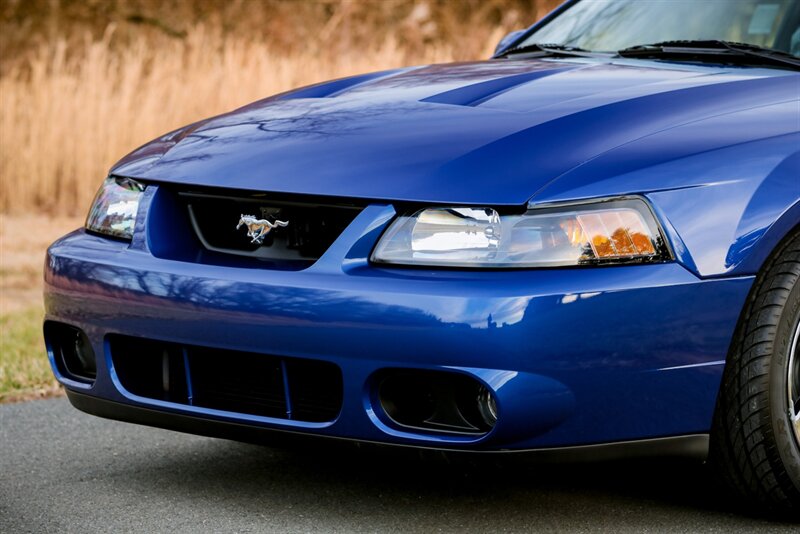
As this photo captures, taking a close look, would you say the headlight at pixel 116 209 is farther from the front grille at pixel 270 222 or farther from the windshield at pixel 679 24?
the windshield at pixel 679 24

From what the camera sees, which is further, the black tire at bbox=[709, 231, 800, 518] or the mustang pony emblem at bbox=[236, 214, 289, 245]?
the mustang pony emblem at bbox=[236, 214, 289, 245]

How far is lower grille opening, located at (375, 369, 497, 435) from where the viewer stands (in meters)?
2.88

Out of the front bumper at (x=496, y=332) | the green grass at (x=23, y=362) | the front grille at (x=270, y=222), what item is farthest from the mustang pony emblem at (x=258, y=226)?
the green grass at (x=23, y=362)

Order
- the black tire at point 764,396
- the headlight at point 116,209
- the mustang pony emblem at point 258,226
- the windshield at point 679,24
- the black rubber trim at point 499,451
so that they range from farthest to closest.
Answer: the windshield at point 679,24, the headlight at point 116,209, the mustang pony emblem at point 258,226, the black tire at point 764,396, the black rubber trim at point 499,451

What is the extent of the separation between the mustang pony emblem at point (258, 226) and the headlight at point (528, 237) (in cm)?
32

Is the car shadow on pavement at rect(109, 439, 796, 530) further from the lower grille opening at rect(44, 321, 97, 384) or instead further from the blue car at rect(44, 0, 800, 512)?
the lower grille opening at rect(44, 321, 97, 384)

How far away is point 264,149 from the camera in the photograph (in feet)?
10.8

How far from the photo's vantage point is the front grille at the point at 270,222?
10.1 ft

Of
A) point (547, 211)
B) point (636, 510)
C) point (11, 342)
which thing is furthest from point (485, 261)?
point (11, 342)

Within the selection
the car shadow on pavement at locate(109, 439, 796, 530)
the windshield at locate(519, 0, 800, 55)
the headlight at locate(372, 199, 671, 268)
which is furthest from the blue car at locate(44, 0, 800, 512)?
the windshield at locate(519, 0, 800, 55)

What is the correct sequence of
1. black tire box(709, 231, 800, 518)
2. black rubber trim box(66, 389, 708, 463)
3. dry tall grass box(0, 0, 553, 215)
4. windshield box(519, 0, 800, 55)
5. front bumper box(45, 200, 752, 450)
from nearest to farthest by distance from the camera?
front bumper box(45, 200, 752, 450) → black rubber trim box(66, 389, 708, 463) → black tire box(709, 231, 800, 518) → windshield box(519, 0, 800, 55) → dry tall grass box(0, 0, 553, 215)

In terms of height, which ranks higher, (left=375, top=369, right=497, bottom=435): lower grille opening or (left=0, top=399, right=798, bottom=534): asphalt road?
(left=375, top=369, right=497, bottom=435): lower grille opening

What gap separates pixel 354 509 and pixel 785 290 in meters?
1.19

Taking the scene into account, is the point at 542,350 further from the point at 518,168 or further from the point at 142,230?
the point at 142,230
